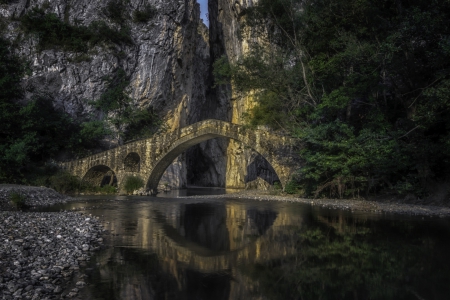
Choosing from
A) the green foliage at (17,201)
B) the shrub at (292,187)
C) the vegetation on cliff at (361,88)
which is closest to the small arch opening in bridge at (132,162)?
the vegetation on cliff at (361,88)

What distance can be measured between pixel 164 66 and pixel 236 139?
17809 millimetres

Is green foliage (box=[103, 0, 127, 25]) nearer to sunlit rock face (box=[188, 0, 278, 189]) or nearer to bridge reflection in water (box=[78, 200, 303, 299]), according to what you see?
sunlit rock face (box=[188, 0, 278, 189])

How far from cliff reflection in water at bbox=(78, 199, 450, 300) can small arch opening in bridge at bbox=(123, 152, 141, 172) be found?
18.1 metres

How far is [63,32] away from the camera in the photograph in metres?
35.6

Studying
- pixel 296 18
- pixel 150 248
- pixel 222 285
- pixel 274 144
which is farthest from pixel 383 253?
pixel 296 18

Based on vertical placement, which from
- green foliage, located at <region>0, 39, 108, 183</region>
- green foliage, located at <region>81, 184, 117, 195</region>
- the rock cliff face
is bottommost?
green foliage, located at <region>81, 184, 117, 195</region>

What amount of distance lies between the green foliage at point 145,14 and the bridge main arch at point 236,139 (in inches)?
769

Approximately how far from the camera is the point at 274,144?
23219mm

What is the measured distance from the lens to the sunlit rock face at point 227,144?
38719 millimetres

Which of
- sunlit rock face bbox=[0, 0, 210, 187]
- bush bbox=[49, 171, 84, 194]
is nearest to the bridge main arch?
bush bbox=[49, 171, 84, 194]

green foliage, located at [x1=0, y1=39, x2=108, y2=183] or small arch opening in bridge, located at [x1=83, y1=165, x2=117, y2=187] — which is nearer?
green foliage, located at [x1=0, y1=39, x2=108, y2=183]

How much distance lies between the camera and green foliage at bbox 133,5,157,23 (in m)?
39.3

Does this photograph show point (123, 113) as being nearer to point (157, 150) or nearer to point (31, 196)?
point (157, 150)

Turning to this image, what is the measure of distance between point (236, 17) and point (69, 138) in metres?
23.6
